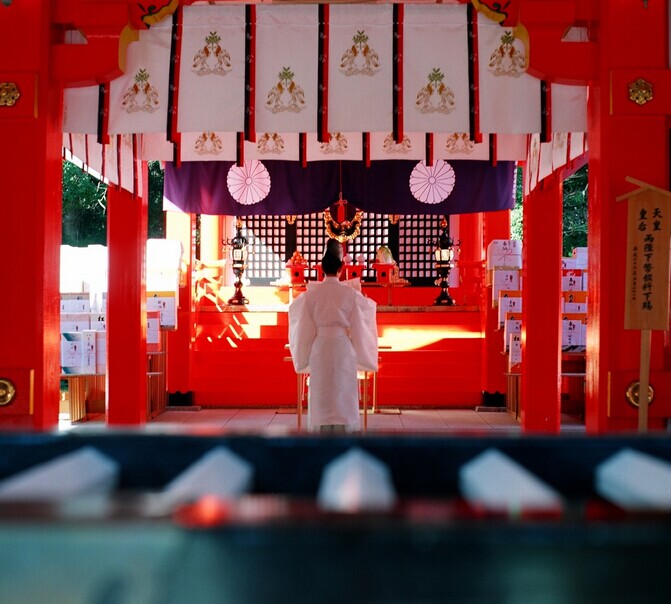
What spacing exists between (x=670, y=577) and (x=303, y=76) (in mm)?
3964

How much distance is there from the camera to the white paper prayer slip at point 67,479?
971 millimetres

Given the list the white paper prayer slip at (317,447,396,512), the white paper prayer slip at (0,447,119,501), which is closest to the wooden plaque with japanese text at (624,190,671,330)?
the white paper prayer slip at (317,447,396,512)

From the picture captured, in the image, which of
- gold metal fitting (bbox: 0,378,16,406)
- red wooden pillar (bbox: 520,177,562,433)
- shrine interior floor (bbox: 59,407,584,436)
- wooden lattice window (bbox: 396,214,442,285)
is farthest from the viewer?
wooden lattice window (bbox: 396,214,442,285)

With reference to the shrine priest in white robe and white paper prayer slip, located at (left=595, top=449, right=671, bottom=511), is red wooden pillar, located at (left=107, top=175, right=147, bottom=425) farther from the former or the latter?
white paper prayer slip, located at (left=595, top=449, right=671, bottom=511)

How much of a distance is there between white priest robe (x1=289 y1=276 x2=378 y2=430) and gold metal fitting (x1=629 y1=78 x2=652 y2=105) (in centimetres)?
265

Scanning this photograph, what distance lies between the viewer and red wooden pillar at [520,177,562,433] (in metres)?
6.79

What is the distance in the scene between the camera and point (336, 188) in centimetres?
1030

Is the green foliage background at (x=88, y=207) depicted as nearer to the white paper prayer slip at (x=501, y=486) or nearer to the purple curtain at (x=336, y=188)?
the purple curtain at (x=336, y=188)

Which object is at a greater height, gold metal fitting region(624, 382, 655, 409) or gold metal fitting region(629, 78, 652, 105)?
gold metal fitting region(629, 78, 652, 105)

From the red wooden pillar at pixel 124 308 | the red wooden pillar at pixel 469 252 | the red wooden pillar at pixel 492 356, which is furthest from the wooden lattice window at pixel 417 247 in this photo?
the red wooden pillar at pixel 124 308

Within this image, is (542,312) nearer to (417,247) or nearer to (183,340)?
(183,340)

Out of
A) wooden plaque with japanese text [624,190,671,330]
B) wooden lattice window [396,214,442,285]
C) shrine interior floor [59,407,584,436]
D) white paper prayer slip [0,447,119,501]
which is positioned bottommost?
shrine interior floor [59,407,584,436]

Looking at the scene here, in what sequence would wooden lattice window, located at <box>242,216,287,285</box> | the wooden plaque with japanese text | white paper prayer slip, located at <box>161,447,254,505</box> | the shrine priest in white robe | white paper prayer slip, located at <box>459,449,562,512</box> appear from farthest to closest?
wooden lattice window, located at <box>242,216,287,285</box> → the shrine priest in white robe → the wooden plaque with japanese text → white paper prayer slip, located at <box>161,447,254,505</box> → white paper prayer slip, located at <box>459,449,562,512</box>

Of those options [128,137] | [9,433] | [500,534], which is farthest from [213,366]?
[500,534]
